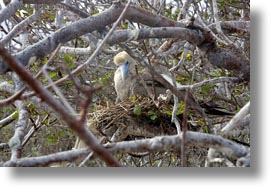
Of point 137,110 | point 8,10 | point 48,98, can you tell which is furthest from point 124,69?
point 48,98

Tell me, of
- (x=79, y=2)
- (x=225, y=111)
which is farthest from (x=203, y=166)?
(x=79, y=2)

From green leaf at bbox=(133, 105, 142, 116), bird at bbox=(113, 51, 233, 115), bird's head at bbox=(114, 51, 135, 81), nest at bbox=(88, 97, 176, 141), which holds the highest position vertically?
bird's head at bbox=(114, 51, 135, 81)

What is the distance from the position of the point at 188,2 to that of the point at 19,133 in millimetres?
686

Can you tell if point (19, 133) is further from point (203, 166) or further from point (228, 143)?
point (228, 143)

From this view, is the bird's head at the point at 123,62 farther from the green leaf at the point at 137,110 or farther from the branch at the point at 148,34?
the branch at the point at 148,34

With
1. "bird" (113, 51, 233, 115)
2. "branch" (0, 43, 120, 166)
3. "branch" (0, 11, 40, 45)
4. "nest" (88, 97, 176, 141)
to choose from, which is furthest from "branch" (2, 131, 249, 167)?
"bird" (113, 51, 233, 115)

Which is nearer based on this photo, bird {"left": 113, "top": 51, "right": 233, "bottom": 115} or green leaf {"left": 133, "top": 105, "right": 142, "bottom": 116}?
green leaf {"left": 133, "top": 105, "right": 142, "bottom": 116}

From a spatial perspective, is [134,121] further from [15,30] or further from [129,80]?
[15,30]

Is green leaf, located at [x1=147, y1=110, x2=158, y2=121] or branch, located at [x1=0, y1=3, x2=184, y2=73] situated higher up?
branch, located at [x1=0, y1=3, x2=184, y2=73]

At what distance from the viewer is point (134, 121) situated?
6.45ft

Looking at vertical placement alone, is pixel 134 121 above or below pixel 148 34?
below

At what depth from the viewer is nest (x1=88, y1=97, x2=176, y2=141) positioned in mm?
1935

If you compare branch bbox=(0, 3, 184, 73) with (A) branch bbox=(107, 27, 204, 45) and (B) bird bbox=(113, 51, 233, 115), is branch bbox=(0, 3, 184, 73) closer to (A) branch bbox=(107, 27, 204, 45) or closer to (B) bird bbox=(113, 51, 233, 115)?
(A) branch bbox=(107, 27, 204, 45)

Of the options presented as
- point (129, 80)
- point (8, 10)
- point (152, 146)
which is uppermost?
point (8, 10)
